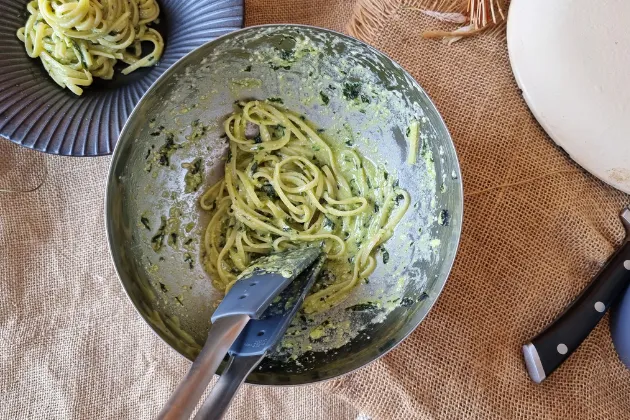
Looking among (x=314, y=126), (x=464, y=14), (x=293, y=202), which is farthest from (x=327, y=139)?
(x=464, y=14)

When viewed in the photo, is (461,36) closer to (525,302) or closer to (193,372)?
(525,302)

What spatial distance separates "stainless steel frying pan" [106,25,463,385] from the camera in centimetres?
102

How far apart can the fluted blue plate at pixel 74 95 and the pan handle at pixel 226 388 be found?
0.57 m

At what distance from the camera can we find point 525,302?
3.96ft

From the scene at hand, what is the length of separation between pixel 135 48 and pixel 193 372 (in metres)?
0.86

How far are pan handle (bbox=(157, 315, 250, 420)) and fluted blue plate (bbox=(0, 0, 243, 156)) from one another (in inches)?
20.6

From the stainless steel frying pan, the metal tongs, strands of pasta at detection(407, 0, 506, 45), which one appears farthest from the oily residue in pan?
strands of pasta at detection(407, 0, 506, 45)

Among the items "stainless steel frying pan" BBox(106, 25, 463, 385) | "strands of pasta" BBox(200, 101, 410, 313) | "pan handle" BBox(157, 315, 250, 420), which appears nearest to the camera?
"pan handle" BBox(157, 315, 250, 420)

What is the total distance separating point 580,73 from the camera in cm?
120

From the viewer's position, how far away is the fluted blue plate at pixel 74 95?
120cm

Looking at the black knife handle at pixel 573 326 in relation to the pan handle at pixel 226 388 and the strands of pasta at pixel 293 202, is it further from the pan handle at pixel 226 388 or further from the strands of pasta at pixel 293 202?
the pan handle at pixel 226 388

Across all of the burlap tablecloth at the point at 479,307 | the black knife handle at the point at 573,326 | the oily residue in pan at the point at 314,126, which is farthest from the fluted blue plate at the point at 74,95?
the black knife handle at the point at 573,326

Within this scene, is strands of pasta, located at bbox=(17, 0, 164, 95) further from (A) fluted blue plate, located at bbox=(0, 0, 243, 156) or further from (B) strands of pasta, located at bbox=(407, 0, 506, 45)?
(B) strands of pasta, located at bbox=(407, 0, 506, 45)

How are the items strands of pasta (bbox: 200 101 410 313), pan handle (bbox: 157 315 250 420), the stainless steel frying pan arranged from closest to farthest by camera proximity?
pan handle (bbox: 157 315 250 420) < the stainless steel frying pan < strands of pasta (bbox: 200 101 410 313)
